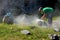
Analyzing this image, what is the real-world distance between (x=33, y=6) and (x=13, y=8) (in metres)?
1.50

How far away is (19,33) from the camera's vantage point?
26.5 feet

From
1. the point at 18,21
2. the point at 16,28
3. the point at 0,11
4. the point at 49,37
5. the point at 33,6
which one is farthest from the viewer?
the point at 33,6

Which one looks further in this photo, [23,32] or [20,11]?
[20,11]

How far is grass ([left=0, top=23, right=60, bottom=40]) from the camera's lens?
7829mm

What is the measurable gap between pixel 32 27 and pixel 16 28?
69 cm

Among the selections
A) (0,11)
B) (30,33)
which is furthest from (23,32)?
(0,11)

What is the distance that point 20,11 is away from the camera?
1323 cm

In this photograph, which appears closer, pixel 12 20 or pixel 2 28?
pixel 2 28

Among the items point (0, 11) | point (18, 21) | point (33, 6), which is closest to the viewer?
point (18, 21)

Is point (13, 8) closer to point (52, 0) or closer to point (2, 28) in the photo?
point (52, 0)

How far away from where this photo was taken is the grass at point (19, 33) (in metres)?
7.83

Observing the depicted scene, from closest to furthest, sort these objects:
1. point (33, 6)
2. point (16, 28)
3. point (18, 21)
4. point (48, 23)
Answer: point (16, 28), point (48, 23), point (18, 21), point (33, 6)

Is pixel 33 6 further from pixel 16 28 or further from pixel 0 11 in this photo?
pixel 16 28

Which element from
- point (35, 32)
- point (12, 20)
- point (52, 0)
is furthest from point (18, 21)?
point (52, 0)
